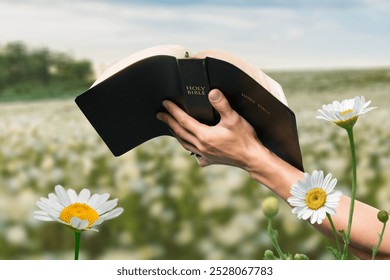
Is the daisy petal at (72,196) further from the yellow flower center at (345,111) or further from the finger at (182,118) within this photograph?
the yellow flower center at (345,111)

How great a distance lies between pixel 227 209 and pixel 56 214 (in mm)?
574

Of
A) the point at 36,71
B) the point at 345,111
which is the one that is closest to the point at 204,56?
the point at 345,111

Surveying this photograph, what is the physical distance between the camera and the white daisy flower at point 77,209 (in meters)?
0.53

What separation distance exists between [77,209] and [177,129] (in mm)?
170

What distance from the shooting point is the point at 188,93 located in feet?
2.05

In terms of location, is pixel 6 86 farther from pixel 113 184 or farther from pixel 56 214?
pixel 56 214

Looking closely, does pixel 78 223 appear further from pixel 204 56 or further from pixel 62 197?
pixel 204 56

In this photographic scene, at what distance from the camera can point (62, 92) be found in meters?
1.91

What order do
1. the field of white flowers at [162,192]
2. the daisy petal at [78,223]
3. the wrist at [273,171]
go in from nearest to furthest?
1. the daisy petal at [78,223]
2. the wrist at [273,171]
3. the field of white flowers at [162,192]

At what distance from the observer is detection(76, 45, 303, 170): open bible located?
0.59 metres

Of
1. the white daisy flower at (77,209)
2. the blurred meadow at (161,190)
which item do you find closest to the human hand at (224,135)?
the white daisy flower at (77,209)

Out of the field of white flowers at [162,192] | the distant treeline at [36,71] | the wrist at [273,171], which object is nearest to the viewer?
the wrist at [273,171]

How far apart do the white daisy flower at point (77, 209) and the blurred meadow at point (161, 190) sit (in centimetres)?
41

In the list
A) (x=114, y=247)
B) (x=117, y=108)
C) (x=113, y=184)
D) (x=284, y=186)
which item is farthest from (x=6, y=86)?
(x=284, y=186)
